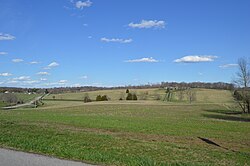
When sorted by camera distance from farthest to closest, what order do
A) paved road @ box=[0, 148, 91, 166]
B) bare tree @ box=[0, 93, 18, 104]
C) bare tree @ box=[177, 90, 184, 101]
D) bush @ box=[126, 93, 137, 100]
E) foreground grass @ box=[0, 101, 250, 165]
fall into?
bare tree @ box=[177, 90, 184, 101]
bare tree @ box=[0, 93, 18, 104]
bush @ box=[126, 93, 137, 100]
foreground grass @ box=[0, 101, 250, 165]
paved road @ box=[0, 148, 91, 166]

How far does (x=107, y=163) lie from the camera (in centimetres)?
963

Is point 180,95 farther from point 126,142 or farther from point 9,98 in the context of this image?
point 126,142

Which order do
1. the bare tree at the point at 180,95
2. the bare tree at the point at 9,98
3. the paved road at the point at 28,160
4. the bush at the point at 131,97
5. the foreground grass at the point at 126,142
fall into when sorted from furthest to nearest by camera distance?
the bare tree at the point at 180,95, the bare tree at the point at 9,98, the bush at the point at 131,97, the foreground grass at the point at 126,142, the paved road at the point at 28,160

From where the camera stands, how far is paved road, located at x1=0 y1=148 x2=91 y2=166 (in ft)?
30.2

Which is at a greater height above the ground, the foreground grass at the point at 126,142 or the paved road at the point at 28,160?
the paved road at the point at 28,160

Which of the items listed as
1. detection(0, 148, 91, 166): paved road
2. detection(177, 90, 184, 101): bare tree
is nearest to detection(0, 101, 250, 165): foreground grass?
detection(0, 148, 91, 166): paved road

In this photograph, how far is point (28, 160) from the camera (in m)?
9.80

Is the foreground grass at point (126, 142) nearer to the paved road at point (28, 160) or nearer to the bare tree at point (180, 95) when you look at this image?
the paved road at point (28, 160)

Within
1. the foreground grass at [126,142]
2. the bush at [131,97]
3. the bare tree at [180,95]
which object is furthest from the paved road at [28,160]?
the bare tree at [180,95]

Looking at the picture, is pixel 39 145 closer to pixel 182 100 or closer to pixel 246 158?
pixel 246 158

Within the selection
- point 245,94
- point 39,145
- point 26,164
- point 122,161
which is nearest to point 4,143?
point 39,145

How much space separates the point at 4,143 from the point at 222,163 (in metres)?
8.87

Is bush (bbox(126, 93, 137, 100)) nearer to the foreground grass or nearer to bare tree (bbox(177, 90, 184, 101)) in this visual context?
bare tree (bbox(177, 90, 184, 101))

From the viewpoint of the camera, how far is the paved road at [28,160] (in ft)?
30.2
